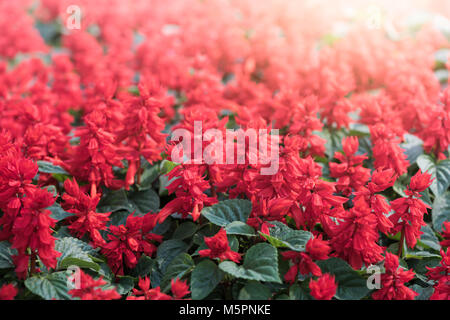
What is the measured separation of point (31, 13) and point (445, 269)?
4314mm

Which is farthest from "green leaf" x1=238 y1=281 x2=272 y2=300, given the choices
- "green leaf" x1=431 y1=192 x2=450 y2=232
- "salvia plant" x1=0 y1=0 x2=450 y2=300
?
"green leaf" x1=431 y1=192 x2=450 y2=232

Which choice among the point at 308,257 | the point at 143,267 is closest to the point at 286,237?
the point at 308,257

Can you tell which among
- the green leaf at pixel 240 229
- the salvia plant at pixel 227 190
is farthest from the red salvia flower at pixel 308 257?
the green leaf at pixel 240 229

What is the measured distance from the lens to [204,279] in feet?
4.05

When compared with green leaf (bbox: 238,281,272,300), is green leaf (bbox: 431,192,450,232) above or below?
above

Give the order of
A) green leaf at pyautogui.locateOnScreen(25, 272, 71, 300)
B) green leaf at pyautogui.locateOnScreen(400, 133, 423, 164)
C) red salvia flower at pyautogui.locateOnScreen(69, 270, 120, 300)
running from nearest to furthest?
red salvia flower at pyautogui.locateOnScreen(69, 270, 120, 300) → green leaf at pyautogui.locateOnScreen(25, 272, 71, 300) → green leaf at pyautogui.locateOnScreen(400, 133, 423, 164)

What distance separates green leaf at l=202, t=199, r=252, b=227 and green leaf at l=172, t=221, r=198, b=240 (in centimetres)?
12

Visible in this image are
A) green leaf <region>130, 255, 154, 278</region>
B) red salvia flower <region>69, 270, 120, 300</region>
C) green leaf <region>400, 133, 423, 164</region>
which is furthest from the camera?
green leaf <region>400, 133, 423, 164</region>

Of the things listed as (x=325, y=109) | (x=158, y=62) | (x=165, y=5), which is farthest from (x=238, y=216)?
(x=165, y=5)

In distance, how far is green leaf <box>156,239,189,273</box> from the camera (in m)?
1.45

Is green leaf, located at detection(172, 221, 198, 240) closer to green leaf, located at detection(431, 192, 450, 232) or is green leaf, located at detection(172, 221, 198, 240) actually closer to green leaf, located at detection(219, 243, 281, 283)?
green leaf, located at detection(219, 243, 281, 283)

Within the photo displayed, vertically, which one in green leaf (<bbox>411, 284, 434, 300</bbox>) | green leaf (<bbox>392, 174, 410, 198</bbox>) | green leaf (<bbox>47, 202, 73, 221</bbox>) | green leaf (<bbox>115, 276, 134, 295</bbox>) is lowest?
green leaf (<bbox>411, 284, 434, 300</bbox>)

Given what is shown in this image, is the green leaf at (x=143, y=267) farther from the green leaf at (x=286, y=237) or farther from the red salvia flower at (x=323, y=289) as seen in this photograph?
the red salvia flower at (x=323, y=289)

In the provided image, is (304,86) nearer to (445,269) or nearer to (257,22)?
(257,22)
